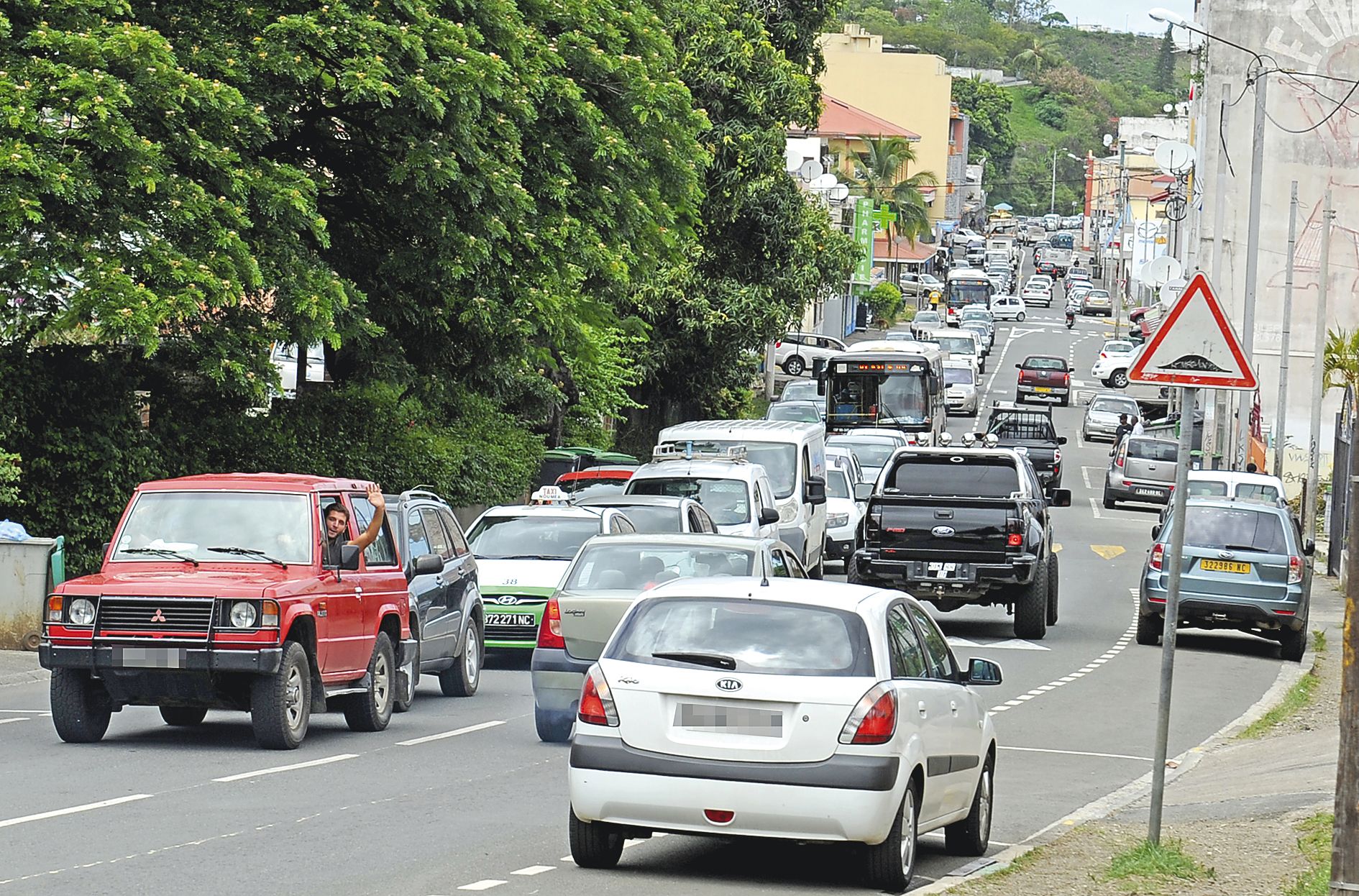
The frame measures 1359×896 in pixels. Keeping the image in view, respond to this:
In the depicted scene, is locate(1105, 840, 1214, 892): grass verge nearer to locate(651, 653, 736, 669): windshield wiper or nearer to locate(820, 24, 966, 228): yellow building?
locate(651, 653, 736, 669): windshield wiper

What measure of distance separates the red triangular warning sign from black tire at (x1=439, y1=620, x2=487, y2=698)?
898 cm

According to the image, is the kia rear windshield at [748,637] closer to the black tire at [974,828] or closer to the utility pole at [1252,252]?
the black tire at [974,828]

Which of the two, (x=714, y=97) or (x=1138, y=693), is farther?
(x=714, y=97)

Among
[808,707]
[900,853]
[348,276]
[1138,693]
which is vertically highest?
[348,276]

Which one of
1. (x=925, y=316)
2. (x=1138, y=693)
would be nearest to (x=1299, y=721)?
(x=1138, y=693)

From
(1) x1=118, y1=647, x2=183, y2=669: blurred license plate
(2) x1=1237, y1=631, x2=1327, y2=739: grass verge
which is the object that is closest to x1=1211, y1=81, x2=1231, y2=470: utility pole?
(2) x1=1237, y1=631, x2=1327, y2=739: grass verge

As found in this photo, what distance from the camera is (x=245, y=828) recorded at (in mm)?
10453

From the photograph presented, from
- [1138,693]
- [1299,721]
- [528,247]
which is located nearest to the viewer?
[1299,721]

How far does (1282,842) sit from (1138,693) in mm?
9414

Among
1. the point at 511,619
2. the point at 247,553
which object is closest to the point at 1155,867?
the point at 247,553

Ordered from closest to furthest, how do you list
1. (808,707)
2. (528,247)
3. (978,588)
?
(808,707) → (978,588) → (528,247)

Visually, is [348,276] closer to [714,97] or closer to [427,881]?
[427,881]

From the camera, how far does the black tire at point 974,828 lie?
34.8 feet

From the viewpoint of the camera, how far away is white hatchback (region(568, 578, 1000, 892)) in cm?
898
